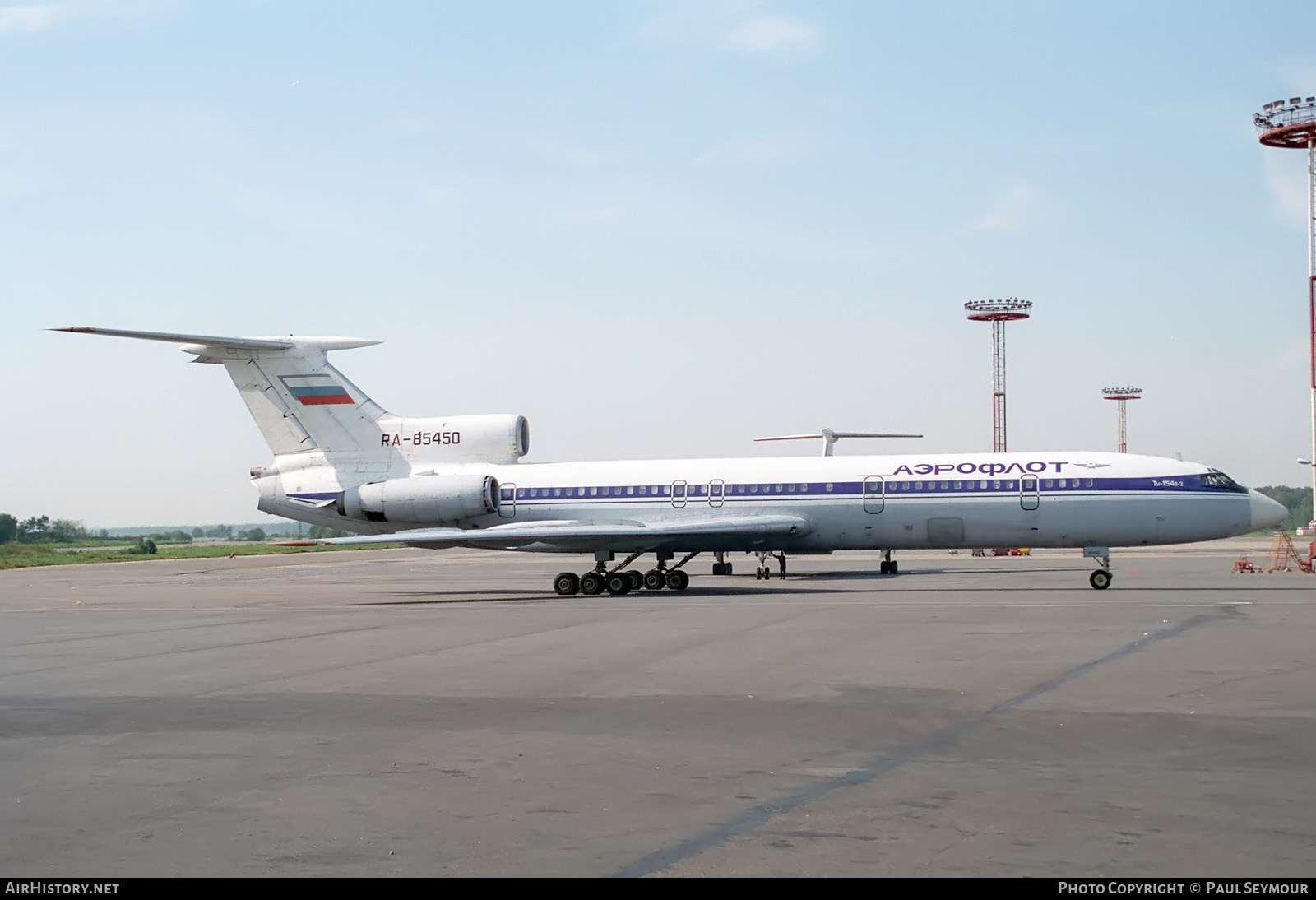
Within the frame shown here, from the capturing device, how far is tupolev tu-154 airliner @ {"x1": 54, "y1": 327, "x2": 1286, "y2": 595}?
28.0 metres

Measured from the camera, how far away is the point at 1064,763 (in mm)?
8367

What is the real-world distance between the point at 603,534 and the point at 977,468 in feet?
29.7

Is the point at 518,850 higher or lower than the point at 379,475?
lower

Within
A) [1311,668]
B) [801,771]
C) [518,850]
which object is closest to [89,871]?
[518,850]

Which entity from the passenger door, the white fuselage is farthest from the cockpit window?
the passenger door

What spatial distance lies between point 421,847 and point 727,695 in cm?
571

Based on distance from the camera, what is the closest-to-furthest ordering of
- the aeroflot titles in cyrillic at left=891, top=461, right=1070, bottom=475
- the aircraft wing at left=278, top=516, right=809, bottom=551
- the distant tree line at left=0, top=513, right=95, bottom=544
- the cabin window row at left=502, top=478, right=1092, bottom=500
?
the cabin window row at left=502, top=478, right=1092, bottom=500
the aeroflot titles in cyrillic at left=891, top=461, right=1070, bottom=475
the aircraft wing at left=278, top=516, right=809, bottom=551
the distant tree line at left=0, top=513, right=95, bottom=544

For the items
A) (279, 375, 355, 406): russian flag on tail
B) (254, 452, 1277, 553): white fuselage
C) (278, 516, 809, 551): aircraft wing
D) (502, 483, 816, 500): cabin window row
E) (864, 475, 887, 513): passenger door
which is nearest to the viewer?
(254, 452, 1277, 553): white fuselage

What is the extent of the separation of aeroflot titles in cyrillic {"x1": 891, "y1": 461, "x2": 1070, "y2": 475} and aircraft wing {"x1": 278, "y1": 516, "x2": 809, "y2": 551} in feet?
9.62

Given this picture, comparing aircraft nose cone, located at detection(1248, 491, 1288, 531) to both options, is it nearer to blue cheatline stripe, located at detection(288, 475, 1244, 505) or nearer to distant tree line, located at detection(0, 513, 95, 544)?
blue cheatline stripe, located at detection(288, 475, 1244, 505)

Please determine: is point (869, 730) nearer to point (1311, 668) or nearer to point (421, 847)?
point (421, 847)

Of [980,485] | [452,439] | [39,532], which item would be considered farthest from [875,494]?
[39,532]

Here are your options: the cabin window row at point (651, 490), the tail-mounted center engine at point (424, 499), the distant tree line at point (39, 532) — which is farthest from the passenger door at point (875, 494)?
the distant tree line at point (39, 532)

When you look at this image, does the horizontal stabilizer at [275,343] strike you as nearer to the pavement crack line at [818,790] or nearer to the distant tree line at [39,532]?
the pavement crack line at [818,790]
